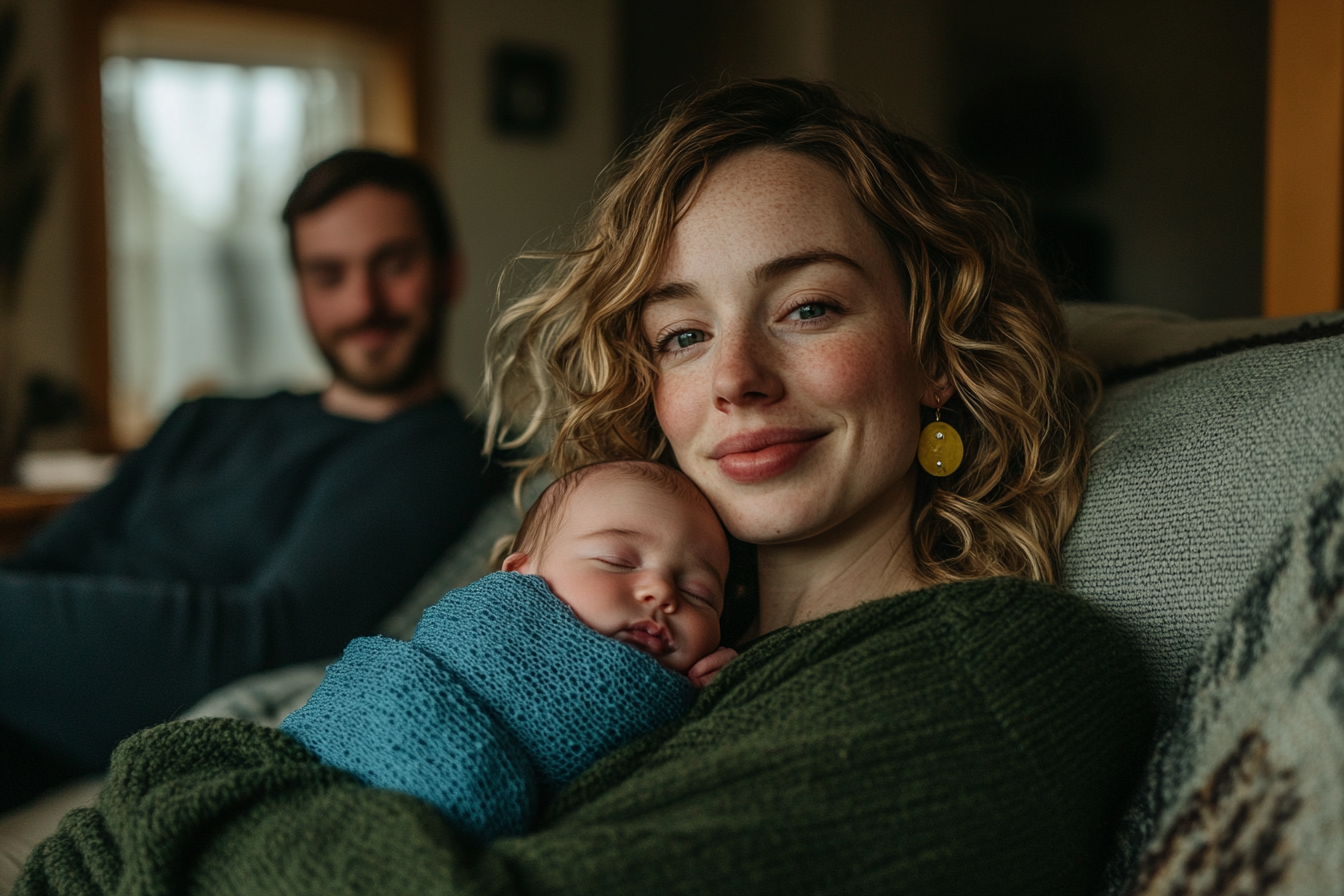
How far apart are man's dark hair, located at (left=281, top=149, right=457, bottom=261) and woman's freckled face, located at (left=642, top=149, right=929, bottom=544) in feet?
4.65

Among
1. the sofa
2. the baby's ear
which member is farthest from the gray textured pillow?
the baby's ear

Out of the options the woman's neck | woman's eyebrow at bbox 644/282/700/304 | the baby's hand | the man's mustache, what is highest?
woman's eyebrow at bbox 644/282/700/304

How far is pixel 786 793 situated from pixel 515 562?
466mm

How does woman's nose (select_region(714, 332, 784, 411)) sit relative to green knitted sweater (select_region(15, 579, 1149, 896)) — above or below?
above

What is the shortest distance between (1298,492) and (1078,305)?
0.79 m

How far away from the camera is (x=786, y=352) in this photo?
104 centimetres

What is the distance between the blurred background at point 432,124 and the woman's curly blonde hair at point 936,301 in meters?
1.67

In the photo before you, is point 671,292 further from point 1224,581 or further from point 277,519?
point 277,519

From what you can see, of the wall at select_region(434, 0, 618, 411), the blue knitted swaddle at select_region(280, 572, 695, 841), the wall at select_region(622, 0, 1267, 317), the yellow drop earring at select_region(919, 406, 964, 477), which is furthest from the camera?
the wall at select_region(434, 0, 618, 411)

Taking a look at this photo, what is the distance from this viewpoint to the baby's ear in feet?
3.50

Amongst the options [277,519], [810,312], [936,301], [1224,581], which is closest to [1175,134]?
[936,301]

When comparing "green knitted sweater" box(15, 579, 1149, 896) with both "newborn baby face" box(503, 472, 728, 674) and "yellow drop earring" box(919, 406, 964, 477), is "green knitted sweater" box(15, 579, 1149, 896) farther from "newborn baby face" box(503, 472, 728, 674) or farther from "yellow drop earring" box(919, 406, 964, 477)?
"yellow drop earring" box(919, 406, 964, 477)

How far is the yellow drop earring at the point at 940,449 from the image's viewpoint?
1.14m

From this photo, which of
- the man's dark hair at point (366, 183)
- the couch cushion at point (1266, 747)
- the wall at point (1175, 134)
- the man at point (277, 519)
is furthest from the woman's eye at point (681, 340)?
the wall at point (1175, 134)
